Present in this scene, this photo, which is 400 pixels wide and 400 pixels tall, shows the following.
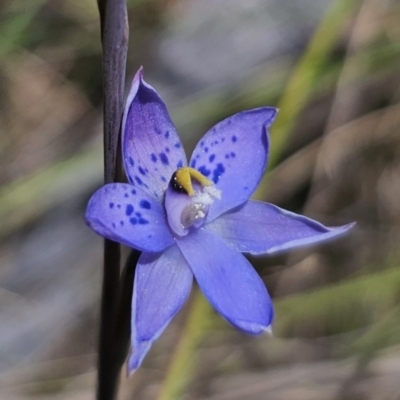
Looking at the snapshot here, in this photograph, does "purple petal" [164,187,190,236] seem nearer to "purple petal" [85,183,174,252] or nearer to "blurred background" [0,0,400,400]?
"purple petal" [85,183,174,252]

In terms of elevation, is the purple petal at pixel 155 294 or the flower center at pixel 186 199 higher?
the flower center at pixel 186 199

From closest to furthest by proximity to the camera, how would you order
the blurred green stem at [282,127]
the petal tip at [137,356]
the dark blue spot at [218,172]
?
the petal tip at [137,356]
the dark blue spot at [218,172]
the blurred green stem at [282,127]

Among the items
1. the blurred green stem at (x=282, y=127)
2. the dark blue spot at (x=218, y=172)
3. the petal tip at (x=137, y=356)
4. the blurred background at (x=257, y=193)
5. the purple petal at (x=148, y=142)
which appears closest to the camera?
the petal tip at (x=137, y=356)

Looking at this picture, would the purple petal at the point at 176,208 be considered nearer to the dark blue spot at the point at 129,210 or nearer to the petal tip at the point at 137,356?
the dark blue spot at the point at 129,210

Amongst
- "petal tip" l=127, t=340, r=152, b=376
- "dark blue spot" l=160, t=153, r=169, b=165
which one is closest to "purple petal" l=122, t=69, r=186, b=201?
"dark blue spot" l=160, t=153, r=169, b=165

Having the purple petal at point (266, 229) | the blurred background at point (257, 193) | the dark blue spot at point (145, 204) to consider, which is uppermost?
the dark blue spot at point (145, 204)

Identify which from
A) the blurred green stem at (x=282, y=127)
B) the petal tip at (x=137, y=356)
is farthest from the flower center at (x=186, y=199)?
the blurred green stem at (x=282, y=127)

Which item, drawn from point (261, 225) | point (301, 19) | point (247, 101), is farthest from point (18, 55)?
point (261, 225)
